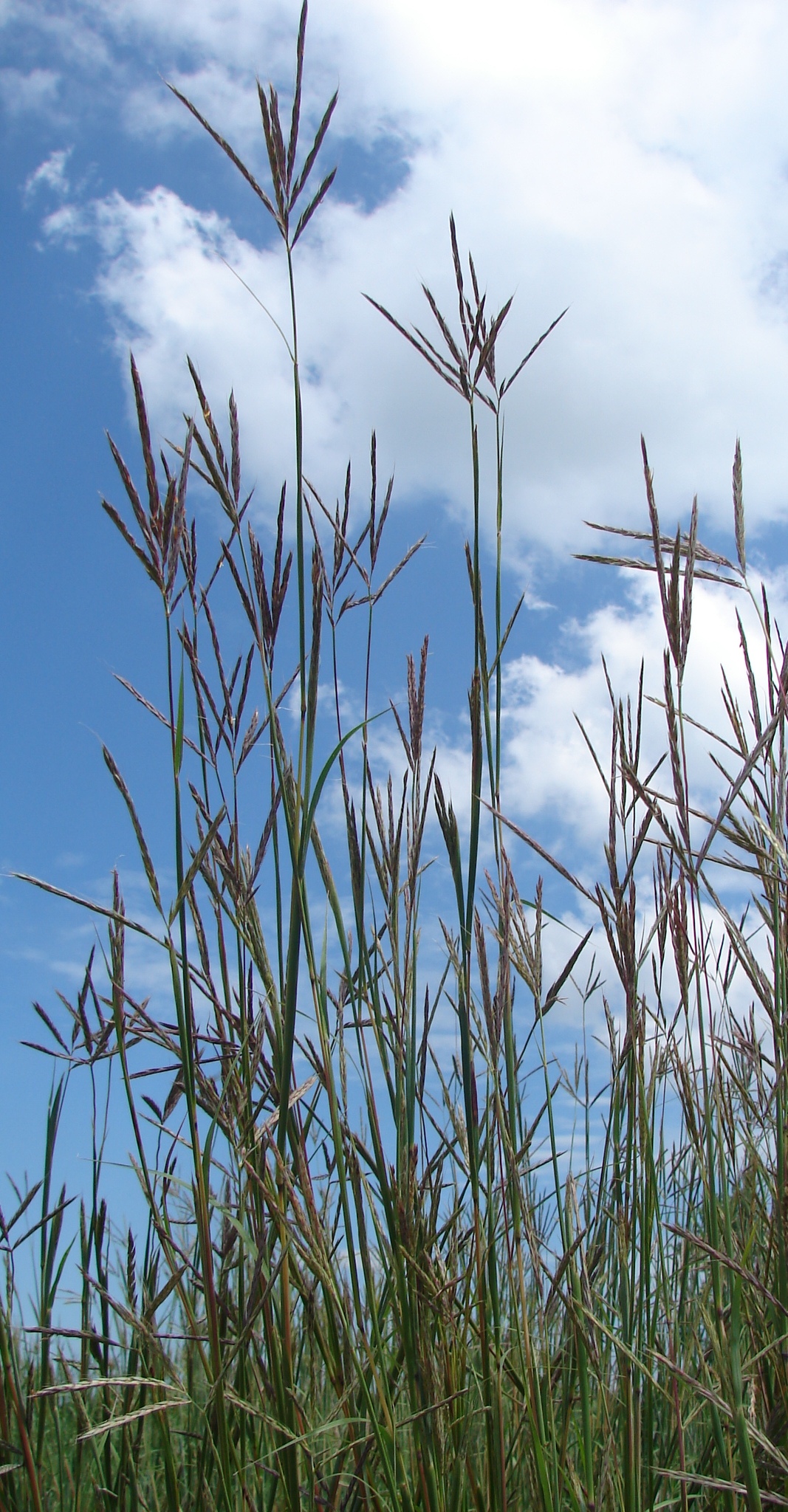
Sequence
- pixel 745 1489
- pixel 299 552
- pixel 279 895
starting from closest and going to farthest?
pixel 745 1489, pixel 299 552, pixel 279 895

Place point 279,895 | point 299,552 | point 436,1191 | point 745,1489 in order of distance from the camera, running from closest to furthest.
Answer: point 745,1489 < point 299,552 < point 279,895 < point 436,1191

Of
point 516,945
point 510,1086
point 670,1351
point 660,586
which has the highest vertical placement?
point 660,586

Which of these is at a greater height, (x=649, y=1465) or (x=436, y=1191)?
(x=436, y=1191)

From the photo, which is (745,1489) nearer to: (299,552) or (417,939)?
(417,939)

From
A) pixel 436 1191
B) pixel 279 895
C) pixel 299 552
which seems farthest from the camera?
pixel 436 1191

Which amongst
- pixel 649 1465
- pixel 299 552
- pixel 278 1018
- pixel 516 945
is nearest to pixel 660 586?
pixel 299 552

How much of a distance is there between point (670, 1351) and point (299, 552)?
1.09m

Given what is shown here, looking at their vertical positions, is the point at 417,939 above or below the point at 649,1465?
above

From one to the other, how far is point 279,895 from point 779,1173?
682 mm

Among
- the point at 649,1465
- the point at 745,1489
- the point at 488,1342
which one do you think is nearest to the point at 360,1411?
the point at 488,1342

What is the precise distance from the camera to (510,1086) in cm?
132

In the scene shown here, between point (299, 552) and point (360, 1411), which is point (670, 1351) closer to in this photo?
point (360, 1411)

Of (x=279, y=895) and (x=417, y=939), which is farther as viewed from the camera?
(x=417, y=939)

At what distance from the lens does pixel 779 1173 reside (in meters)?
1.21
